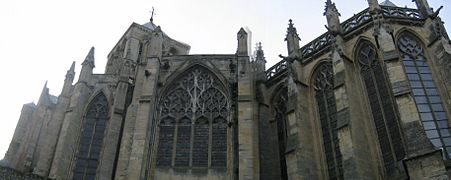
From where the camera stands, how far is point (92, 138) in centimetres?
2003

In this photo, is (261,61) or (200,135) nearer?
(200,135)

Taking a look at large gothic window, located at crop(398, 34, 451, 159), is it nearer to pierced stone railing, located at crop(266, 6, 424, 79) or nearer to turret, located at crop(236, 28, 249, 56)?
pierced stone railing, located at crop(266, 6, 424, 79)

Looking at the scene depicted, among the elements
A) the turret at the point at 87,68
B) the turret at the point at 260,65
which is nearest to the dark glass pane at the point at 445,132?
the turret at the point at 260,65

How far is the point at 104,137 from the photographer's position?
19953 mm

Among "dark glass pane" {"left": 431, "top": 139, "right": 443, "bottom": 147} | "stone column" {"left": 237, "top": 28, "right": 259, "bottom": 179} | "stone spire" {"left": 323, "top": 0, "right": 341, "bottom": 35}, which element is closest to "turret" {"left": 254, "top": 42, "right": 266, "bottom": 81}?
"stone column" {"left": 237, "top": 28, "right": 259, "bottom": 179}

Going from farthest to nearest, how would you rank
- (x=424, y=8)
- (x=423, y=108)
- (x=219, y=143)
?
(x=219, y=143) < (x=424, y=8) < (x=423, y=108)

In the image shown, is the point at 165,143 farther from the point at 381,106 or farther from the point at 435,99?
the point at 435,99

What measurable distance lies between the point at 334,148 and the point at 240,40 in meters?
6.91

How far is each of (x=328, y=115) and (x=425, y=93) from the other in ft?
11.3

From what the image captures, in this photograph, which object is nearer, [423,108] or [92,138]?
[423,108]

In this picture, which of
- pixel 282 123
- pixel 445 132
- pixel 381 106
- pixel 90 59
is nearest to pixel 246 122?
pixel 282 123

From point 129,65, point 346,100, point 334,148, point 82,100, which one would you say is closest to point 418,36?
point 346,100

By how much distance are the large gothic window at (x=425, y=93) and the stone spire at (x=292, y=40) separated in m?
4.30

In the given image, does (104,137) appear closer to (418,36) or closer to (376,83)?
(376,83)
